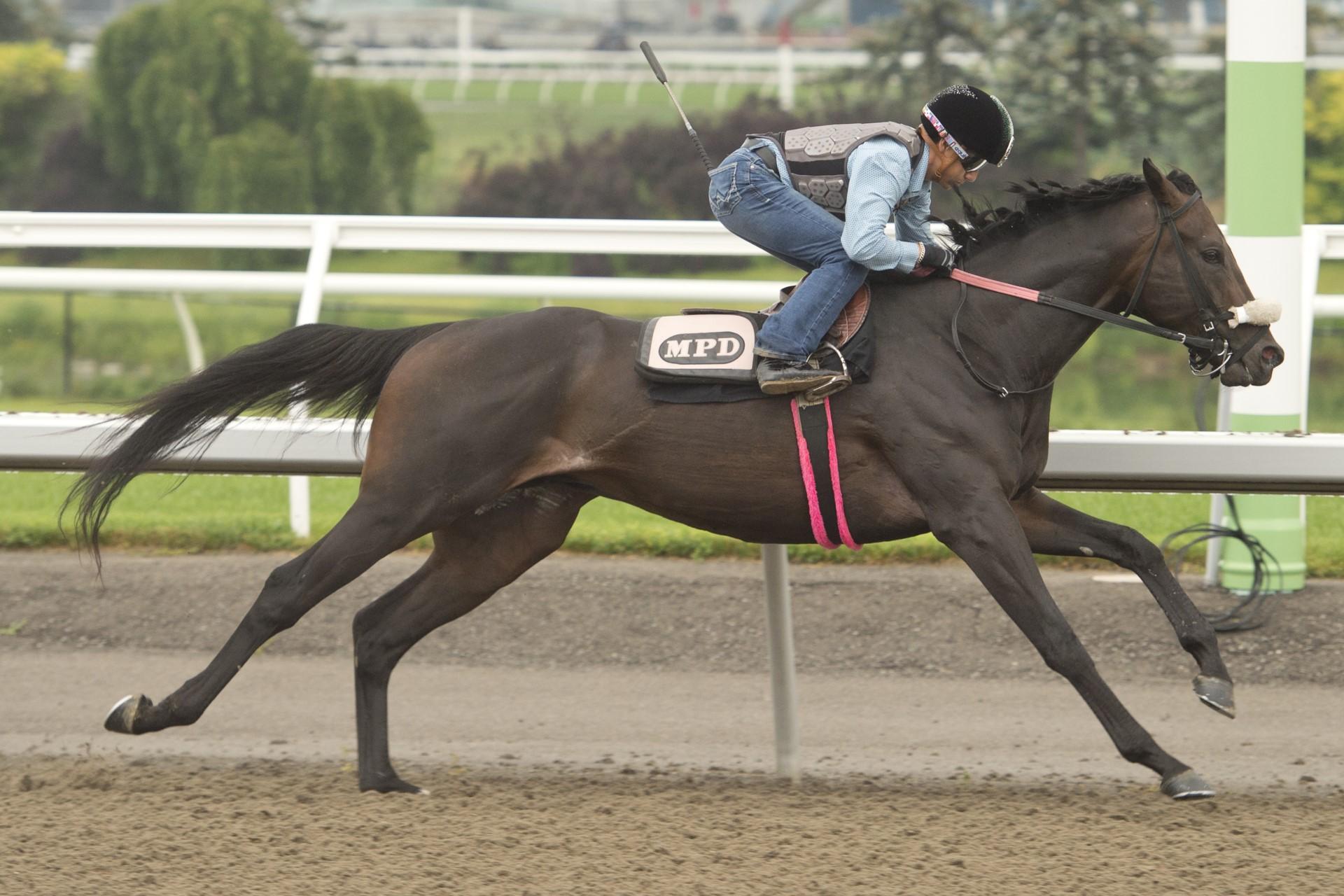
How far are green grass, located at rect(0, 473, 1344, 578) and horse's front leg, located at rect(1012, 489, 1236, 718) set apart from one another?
2166 mm

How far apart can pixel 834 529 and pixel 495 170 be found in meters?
15.9

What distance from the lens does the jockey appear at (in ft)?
14.2

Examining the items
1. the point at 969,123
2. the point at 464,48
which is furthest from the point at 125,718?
the point at 464,48

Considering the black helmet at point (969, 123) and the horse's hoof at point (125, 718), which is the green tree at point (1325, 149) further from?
the horse's hoof at point (125, 718)

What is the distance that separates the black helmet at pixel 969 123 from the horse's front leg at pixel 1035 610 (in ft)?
2.77

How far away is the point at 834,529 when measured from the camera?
4.48 m

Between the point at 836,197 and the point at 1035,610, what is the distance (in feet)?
3.77

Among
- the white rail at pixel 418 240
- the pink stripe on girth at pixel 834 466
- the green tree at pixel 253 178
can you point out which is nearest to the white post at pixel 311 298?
the white rail at pixel 418 240

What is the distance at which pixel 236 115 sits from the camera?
20.7 metres

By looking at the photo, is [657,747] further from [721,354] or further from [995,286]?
[995,286]

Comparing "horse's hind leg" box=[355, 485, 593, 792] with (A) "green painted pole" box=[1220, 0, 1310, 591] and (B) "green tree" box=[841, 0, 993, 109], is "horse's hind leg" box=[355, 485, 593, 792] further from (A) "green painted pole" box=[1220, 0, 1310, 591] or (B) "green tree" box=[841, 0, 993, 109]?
(B) "green tree" box=[841, 0, 993, 109]

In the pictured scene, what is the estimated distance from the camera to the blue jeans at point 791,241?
171 inches

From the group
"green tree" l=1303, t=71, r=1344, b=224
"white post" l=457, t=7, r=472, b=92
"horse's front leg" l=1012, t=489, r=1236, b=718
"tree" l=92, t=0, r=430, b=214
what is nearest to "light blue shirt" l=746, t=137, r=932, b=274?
"horse's front leg" l=1012, t=489, r=1236, b=718

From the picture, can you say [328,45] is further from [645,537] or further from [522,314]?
[522,314]
